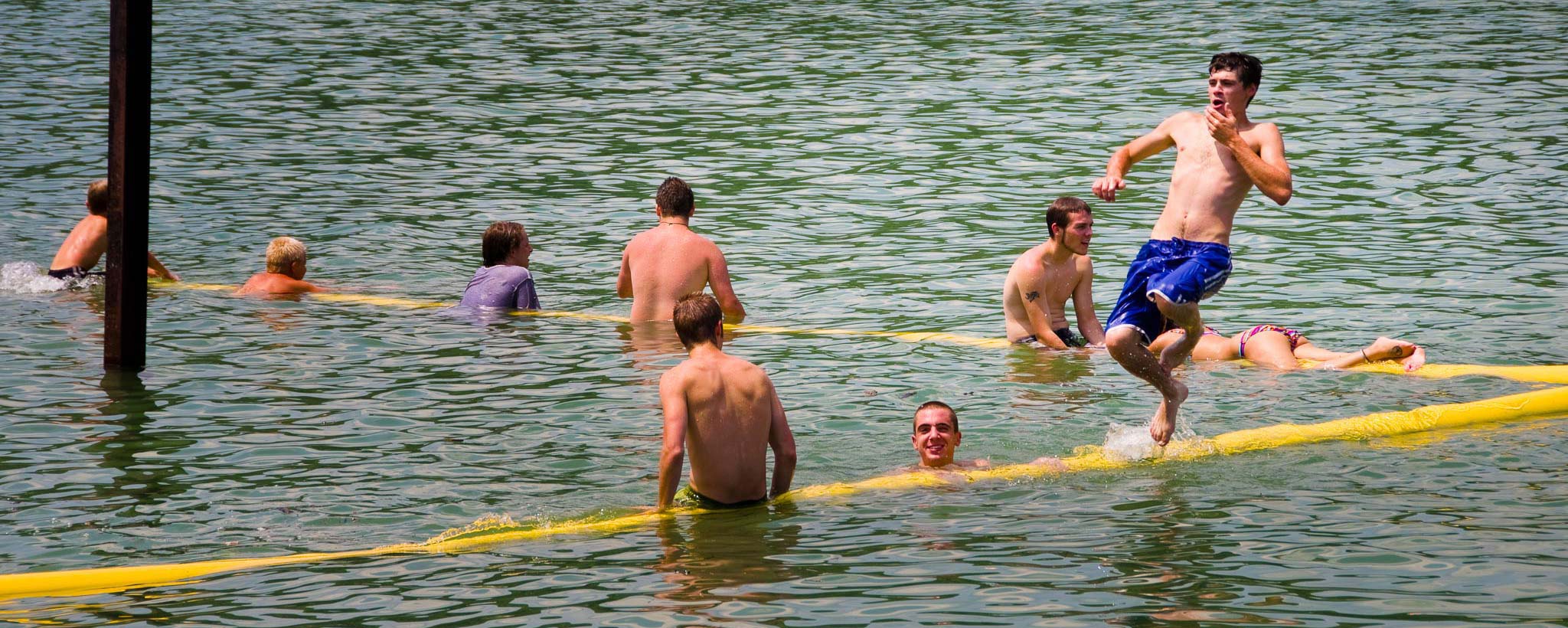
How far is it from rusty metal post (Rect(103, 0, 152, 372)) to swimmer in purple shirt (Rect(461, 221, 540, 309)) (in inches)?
116

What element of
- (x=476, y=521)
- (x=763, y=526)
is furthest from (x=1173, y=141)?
(x=476, y=521)

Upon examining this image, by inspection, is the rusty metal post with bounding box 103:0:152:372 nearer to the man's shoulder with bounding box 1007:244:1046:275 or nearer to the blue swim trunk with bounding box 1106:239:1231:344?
the man's shoulder with bounding box 1007:244:1046:275

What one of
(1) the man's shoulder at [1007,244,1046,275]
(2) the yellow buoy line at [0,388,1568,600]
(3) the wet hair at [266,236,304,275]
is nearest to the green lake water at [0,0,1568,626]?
(2) the yellow buoy line at [0,388,1568,600]

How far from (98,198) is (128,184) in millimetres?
4240

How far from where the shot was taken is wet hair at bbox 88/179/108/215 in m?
15.7

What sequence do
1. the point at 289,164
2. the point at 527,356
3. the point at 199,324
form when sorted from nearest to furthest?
the point at 527,356, the point at 199,324, the point at 289,164

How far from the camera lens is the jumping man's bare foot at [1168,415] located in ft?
31.7

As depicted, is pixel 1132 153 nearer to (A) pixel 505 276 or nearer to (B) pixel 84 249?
(A) pixel 505 276

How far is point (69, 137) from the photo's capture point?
23172mm

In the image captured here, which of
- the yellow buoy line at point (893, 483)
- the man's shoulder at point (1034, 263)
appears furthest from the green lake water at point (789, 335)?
the man's shoulder at point (1034, 263)

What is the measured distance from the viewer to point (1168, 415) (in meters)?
9.68

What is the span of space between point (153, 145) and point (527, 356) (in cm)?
1214

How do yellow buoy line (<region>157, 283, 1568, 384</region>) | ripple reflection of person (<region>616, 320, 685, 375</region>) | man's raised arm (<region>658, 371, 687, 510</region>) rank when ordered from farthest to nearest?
1. ripple reflection of person (<region>616, 320, 685, 375</region>)
2. yellow buoy line (<region>157, 283, 1568, 384</region>)
3. man's raised arm (<region>658, 371, 687, 510</region>)

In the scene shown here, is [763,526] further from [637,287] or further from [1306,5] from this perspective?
[1306,5]
